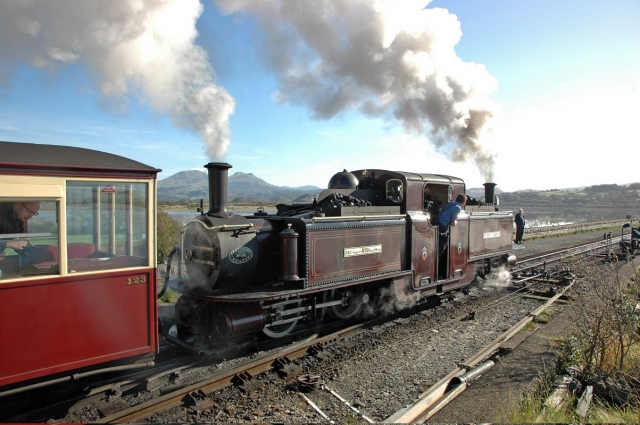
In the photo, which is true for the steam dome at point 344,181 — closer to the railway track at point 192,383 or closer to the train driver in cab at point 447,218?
the train driver in cab at point 447,218

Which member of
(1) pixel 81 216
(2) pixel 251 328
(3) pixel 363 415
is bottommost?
(3) pixel 363 415

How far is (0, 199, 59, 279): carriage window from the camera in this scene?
3600 millimetres

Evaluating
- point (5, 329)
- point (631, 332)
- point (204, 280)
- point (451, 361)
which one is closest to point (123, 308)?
point (5, 329)

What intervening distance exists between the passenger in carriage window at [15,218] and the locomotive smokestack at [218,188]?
92.5 inches

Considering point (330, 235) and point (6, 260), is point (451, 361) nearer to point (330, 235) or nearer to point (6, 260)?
point (330, 235)

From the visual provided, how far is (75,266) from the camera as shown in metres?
3.96

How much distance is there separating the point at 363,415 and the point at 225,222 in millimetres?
3069

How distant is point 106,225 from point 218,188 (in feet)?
6.07

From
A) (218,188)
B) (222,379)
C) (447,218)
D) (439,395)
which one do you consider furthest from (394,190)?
(222,379)

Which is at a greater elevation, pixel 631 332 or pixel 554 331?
pixel 631 332

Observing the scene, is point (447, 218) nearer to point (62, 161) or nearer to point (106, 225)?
point (106, 225)

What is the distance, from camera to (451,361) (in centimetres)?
565

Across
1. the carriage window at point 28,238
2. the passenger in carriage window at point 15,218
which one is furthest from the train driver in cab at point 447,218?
the passenger in carriage window at point 15,218

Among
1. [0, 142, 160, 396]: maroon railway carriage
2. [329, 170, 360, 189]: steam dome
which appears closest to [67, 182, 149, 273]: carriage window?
[0, 142, 160, 396]: maroon railway carriage
